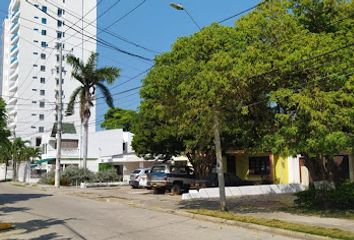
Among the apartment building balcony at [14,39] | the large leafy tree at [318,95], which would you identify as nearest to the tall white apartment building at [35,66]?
the apartment building balcony at [14,39]

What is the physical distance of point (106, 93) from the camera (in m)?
45.8

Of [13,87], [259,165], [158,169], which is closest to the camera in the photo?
[158,169]

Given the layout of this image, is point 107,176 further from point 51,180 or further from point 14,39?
point 14,39

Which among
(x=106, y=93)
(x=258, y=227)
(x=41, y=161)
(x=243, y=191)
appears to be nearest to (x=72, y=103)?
(x=106, y=93)

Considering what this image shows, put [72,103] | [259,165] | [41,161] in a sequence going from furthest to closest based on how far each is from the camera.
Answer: [41,161], [72,103], [259,165]

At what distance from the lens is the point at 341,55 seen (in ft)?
52.4

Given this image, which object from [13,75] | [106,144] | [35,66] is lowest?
[106,144]

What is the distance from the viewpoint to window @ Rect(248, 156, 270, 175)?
3922 centimetres

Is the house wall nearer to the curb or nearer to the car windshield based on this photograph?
the car windshield

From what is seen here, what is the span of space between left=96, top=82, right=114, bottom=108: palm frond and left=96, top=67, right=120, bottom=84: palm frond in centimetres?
59

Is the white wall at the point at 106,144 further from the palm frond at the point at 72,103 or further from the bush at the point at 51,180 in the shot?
the palm frond at the point at 72,103

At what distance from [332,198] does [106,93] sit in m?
30.2

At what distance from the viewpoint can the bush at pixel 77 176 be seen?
4566 cm

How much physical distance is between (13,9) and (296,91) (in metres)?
109
